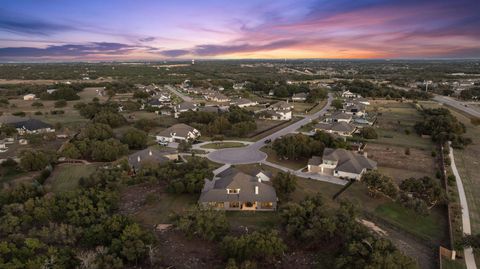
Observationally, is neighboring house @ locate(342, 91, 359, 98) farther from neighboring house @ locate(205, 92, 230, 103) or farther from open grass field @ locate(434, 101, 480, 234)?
open grass field @ locate(434, 101, 480, 234)

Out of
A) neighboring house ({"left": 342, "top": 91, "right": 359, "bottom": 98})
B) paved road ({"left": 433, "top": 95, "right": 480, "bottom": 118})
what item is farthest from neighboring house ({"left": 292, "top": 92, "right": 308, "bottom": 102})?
paved road ({"left": 433, "top": 95, "right": 480, "bottom": 118})

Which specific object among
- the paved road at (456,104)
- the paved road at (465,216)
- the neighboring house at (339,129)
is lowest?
the paved road at (465,216)

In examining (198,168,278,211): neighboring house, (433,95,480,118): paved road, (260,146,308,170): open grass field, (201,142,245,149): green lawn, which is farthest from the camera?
(433,95,480,118): paved road

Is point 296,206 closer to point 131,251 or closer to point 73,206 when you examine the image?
point 131,251

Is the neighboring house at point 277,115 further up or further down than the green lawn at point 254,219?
further up

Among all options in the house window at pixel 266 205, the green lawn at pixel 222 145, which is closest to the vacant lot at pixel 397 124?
the green lawn at pixel 222 145

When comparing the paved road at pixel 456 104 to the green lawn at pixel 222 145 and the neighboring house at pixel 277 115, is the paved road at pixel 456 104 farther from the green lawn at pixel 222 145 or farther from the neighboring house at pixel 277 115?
the green lawn at pixel 222 145
